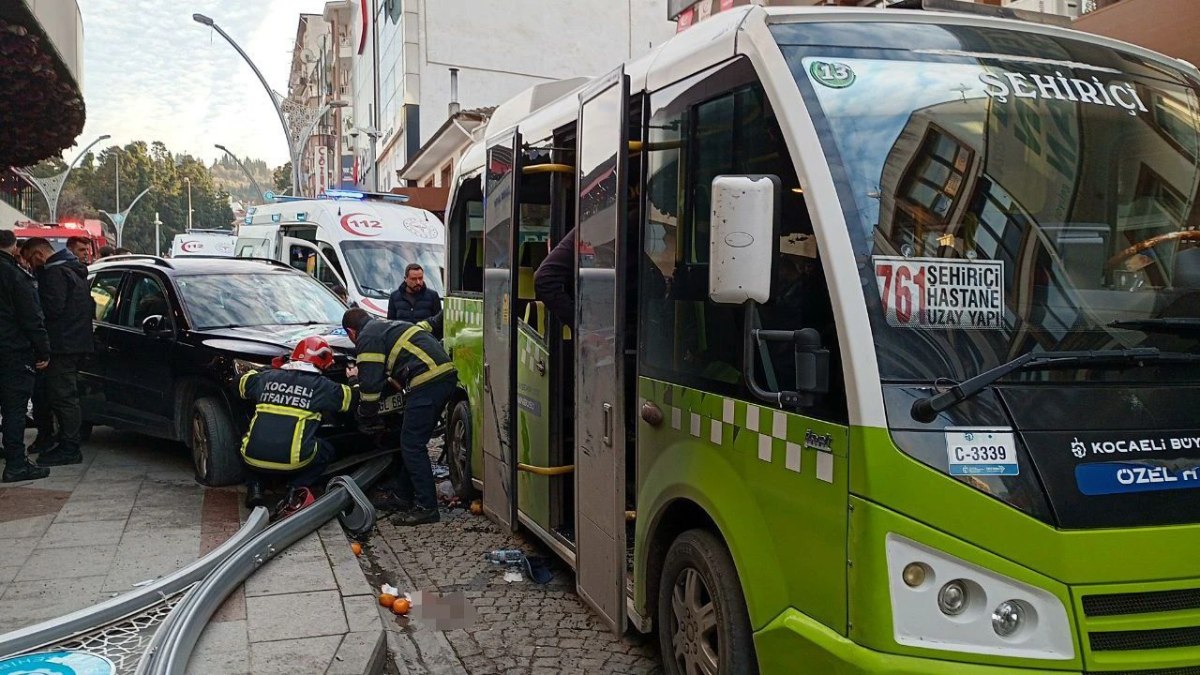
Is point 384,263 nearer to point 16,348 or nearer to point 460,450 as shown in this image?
point 16,348

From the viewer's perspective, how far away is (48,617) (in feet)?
16.9

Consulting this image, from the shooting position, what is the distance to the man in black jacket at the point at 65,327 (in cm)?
832

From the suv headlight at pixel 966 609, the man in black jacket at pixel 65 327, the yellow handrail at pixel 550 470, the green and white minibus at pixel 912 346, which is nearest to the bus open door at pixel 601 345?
the green and white minibus at pixel 912 346

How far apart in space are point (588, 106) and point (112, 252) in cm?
1239

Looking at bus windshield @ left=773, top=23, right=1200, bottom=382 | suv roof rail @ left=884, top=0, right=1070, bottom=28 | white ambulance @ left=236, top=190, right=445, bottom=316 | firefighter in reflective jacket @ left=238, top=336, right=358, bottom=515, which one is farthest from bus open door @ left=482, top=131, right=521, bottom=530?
white ambulance @ left=236, top=190, right=445, bottom=316

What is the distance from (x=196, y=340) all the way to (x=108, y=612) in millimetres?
3619

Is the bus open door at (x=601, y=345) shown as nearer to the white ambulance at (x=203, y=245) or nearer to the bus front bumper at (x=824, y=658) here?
the bus front bumper at (x=824, y=658)

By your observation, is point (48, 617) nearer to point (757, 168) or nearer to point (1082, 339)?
point (757, 168)

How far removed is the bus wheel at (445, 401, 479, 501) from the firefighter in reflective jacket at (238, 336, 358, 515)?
954mm

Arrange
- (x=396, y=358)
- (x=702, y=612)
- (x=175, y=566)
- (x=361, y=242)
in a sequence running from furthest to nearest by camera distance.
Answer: (x=361, y=242) → (x=396, y=358) → (x=175, y=566) → (x=702, y=612)

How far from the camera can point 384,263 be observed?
49.4 feet

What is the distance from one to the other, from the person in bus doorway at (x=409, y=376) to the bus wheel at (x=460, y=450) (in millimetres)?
488

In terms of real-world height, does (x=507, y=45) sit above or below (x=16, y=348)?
above

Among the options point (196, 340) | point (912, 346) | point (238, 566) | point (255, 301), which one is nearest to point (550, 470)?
point (238, 566)
